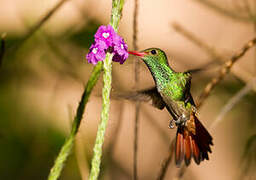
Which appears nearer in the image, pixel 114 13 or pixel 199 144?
pixel 114 13

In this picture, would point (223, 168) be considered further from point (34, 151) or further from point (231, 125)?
point (34, 151)

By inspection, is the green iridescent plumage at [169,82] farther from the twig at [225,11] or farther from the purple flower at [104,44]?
the twig at [225,11]

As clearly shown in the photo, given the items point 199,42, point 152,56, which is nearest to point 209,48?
point 199,42

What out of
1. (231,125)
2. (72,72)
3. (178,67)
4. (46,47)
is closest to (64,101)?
(72,72)

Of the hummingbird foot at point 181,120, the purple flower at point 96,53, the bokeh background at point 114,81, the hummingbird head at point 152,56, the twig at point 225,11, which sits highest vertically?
the purple flower at point 96,53

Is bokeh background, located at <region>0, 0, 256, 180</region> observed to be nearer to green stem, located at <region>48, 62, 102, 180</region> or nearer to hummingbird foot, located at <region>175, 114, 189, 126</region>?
hummingbird foot, located at <region>175, 114, 189, 126</region>

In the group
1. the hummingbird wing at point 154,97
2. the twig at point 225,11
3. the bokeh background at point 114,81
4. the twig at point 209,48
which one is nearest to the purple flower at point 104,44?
the hummingbird wing at point 154,97
